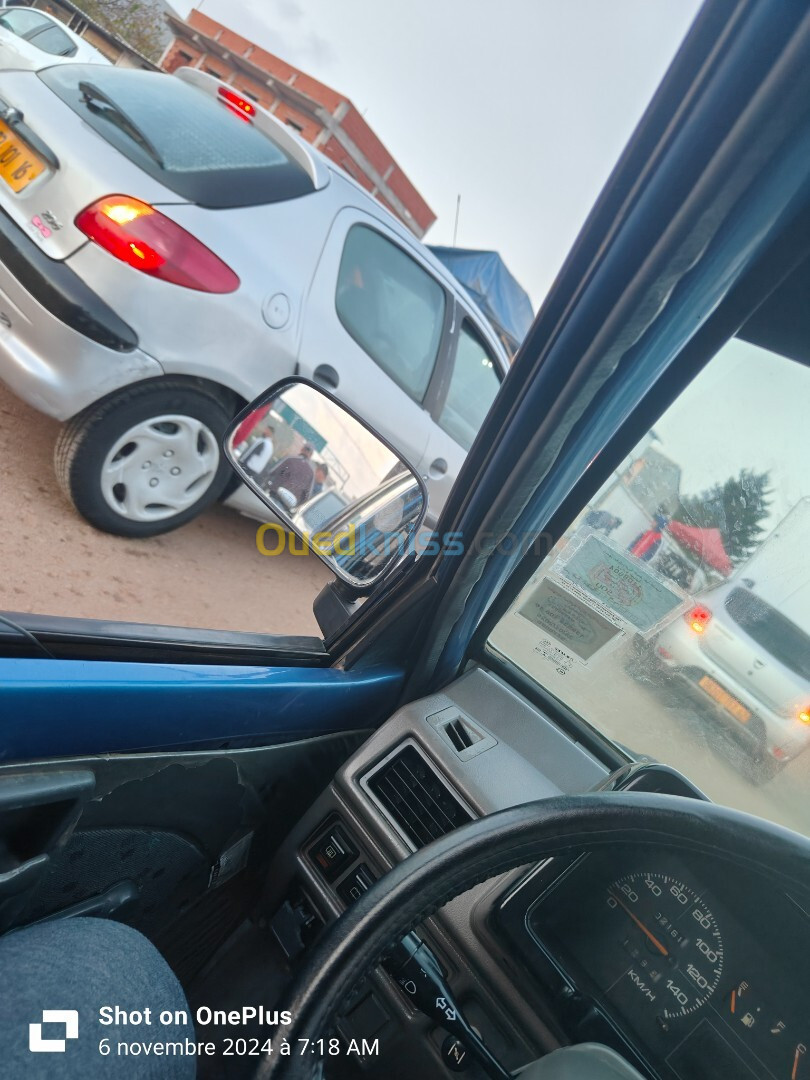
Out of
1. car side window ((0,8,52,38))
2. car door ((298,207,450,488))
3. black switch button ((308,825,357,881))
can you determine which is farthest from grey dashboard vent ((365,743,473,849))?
car side window ((0,8,52,38))

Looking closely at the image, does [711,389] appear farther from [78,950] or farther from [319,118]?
[319,118]

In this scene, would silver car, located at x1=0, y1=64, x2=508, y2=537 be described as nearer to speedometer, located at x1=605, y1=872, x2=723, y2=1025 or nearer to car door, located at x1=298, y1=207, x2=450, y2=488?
car door, located at x1=298, y1=207, x2=450, y2=488

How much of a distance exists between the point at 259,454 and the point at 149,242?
4.10ft

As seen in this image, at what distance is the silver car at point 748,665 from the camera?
1174 mm

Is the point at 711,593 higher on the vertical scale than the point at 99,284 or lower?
higher

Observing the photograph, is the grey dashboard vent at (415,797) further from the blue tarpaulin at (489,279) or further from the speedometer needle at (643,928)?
the blue tarpaulin at (489,279)

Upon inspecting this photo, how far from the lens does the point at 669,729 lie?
1.42m

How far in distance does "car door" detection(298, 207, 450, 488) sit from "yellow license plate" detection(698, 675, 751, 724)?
203cm

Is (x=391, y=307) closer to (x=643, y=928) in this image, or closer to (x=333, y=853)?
(x=333, y=853)

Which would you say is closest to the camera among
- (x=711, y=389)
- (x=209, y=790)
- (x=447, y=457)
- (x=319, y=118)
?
(x=711, y=389)

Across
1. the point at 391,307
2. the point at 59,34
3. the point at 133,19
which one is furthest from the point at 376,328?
the point at 133,19

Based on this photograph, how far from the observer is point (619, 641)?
1403 millimetres

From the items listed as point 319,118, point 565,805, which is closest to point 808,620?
point 565,805

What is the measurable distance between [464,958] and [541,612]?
2.33 feet
